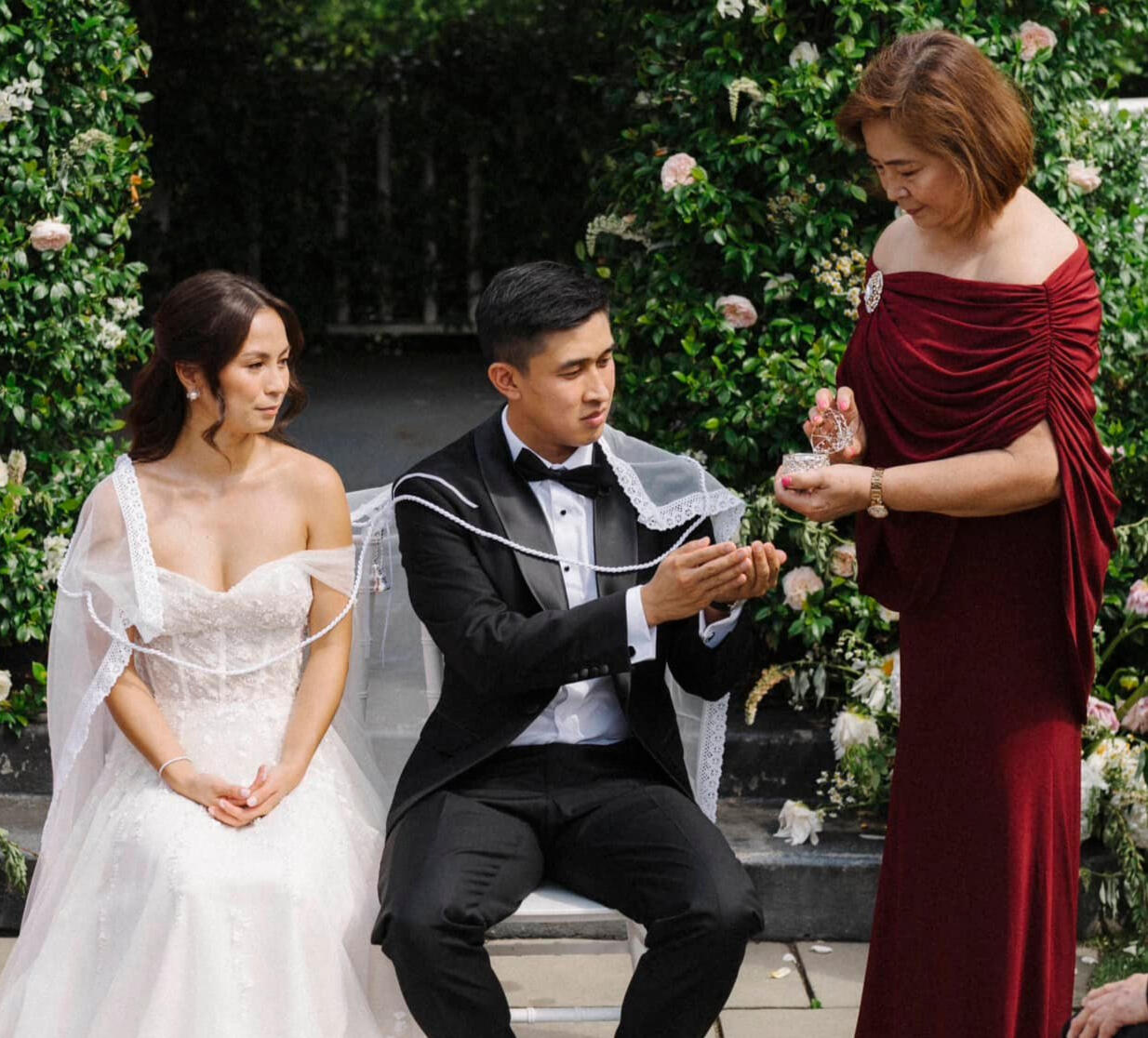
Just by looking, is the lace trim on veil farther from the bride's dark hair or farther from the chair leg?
the chair leg

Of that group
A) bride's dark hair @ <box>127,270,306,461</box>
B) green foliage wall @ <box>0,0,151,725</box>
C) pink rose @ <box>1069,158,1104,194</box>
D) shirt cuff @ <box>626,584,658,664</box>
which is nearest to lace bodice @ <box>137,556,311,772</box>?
bride's dark hair @ <box>127,270,306,461</box>

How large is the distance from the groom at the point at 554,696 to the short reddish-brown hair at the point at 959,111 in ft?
2.16

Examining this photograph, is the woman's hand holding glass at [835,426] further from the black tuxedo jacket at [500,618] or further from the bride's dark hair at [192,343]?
the bride's dark hair at [192,343]

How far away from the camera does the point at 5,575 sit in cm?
449

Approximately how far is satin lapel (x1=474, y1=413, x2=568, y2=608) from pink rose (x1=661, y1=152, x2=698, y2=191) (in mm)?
1382

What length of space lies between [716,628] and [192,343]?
1.17 metres

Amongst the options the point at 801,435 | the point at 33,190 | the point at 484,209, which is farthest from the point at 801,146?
the point at 484,209

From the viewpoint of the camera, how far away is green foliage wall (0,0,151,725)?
4.43m

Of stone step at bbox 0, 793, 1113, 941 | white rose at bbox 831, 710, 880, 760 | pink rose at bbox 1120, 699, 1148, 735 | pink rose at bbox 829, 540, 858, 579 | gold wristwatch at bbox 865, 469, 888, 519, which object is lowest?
stone step at bbox 0, 793, 1113, 941

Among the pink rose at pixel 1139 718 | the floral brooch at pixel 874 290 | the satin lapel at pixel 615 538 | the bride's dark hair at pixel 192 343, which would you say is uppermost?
the floral brooch at pixel 874 290

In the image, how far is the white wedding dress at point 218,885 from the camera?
3049mm

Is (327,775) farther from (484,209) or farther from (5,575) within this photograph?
(484,209)

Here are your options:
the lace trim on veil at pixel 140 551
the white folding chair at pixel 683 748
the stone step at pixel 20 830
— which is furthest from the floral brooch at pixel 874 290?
the stone step at pixel 20 830

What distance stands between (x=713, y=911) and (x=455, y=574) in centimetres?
78
